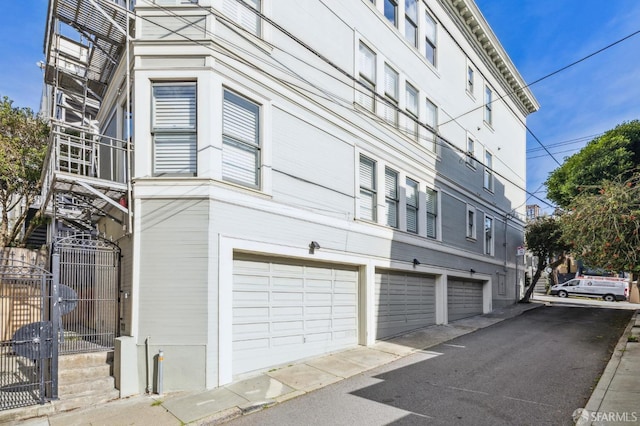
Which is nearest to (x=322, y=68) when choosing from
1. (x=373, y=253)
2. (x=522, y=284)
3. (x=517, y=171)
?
(x=373, y=253)

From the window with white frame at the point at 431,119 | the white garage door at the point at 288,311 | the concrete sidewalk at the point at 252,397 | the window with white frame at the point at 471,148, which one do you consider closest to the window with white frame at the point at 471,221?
the window with white frame at the point at 471,148

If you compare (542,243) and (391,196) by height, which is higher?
(391,196)

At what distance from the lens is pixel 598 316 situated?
18266mm

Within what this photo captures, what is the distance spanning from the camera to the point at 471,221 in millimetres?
19375

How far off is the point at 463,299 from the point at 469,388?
10.8 m

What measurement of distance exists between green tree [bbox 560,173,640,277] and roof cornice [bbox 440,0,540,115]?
579 centimetres

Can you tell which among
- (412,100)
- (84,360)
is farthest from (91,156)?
(412,100)

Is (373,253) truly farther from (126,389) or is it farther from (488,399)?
(126,389)

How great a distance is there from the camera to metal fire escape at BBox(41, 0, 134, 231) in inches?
310

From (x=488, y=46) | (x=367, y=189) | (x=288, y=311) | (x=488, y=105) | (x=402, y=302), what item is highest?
(x=488, y=46)

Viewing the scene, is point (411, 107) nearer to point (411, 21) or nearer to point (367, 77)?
point (367, 77)

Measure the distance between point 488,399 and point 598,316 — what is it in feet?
48.3

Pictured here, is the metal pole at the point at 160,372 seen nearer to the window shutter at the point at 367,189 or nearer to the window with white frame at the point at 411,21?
the window shutter at the point at 367,189

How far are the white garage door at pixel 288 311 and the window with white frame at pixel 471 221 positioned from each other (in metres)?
9.48
